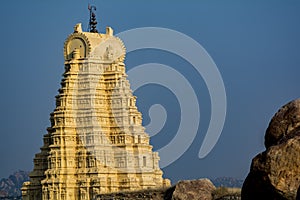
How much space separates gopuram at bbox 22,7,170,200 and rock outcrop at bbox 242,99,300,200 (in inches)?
2035

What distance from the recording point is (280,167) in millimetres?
14508

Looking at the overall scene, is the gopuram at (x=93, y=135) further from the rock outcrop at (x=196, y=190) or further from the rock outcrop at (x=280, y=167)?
the rock outcrop at (x=280, y=167)

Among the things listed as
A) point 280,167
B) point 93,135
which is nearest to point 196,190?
point 280,167

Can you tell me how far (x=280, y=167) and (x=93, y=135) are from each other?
54.7 meters

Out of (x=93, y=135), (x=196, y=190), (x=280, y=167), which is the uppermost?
(x=93, y=135)

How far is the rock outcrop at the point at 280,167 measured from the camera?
1446cm

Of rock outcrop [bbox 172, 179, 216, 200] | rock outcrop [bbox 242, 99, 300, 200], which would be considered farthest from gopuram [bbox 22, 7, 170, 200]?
rock outcrop [bbox 242, 99, 300, 200]

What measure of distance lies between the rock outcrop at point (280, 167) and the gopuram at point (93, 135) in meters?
51.7

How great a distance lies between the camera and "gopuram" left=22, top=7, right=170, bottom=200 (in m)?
68.2

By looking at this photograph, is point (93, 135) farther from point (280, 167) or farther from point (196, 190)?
point (280, 167)

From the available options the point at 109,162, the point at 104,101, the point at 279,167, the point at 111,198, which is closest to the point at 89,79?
the point at 104,101

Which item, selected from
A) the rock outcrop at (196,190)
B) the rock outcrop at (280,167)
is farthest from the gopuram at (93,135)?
the rock outcrop at (280,167)

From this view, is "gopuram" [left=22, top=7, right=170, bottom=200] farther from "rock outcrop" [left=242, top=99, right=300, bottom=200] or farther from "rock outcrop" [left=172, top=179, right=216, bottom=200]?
"rock outcrop" [left=242, top=99, right=300, bottom=200]

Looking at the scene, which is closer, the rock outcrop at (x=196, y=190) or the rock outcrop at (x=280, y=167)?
the rock outcrop at (x=280, y=167)
